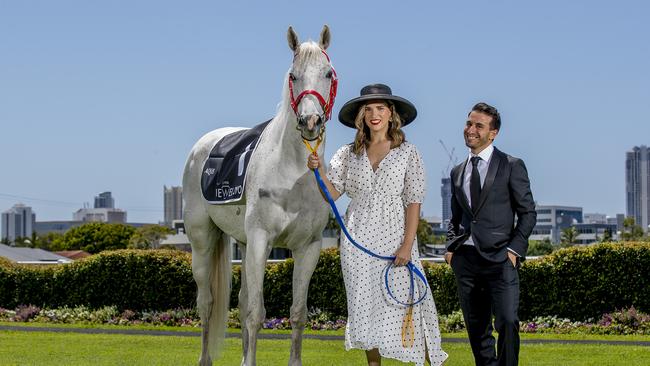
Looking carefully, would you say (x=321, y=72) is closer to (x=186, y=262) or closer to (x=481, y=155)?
(x=481, y=155)

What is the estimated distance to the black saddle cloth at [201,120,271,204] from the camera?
303 inches

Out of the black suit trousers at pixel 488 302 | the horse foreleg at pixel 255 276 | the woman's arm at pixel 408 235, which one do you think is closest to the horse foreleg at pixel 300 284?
the horse foreleg at pixel 255 276

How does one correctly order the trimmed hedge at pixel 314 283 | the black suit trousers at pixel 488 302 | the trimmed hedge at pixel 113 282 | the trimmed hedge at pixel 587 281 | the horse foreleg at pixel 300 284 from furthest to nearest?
the trimmed hedge at pixel 113 282, the trimmed hedge at pixel 314 283, the trimmed hedge at pixel 587 281, the horse foreleg at pixel 300 284, the black suit trousers at pixel 488 302

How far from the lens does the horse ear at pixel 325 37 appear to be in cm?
696

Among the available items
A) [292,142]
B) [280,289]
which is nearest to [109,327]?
[280,289]

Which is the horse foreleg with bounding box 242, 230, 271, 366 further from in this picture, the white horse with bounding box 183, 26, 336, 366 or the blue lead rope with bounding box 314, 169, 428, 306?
the blue lead rope with bounding box 314, 169, 428, 306

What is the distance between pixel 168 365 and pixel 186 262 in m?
8.49

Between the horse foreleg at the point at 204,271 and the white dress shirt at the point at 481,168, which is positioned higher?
the white dress shirt at the point at 481,168

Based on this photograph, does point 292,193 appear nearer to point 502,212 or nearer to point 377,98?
point 377,98

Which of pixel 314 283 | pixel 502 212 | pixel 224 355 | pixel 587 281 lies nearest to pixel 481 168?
pixel 502 212

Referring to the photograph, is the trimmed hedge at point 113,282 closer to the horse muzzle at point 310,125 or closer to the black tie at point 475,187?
the black tie at point 475,187

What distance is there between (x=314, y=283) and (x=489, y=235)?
1160 cm

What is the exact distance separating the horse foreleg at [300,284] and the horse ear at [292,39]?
1.53 meters

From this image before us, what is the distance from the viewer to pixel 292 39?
690 centimetres
